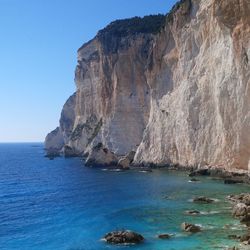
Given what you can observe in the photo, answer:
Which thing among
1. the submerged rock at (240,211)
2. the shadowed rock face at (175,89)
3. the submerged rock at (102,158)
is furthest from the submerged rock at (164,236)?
the submerged rock at (102,158)

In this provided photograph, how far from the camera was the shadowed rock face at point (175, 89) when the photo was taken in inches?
2201

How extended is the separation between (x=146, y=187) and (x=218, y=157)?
1064 cm

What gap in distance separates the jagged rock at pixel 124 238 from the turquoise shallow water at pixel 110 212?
0.58 meters

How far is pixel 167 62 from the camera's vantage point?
8119cm

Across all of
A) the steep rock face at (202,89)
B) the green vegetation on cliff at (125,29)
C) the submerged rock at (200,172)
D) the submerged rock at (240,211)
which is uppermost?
the green vegetation on cliff at (125,29)

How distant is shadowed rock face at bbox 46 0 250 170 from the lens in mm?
55906

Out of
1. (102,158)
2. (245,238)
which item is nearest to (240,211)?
(245,238)

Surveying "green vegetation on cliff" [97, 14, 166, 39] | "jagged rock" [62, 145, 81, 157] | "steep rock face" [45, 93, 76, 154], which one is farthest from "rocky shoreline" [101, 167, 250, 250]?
"steep rock face" [45, 93, 76, 154]

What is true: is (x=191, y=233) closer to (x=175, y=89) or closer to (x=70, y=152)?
(x=175, y=89)

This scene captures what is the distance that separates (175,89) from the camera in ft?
253

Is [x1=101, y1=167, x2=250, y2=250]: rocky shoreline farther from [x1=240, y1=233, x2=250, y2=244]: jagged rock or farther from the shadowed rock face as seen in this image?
the shadowed rock face

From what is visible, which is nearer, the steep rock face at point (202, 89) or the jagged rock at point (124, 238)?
the jagged rock at point (124, 238)

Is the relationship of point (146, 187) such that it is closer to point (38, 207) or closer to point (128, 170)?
point (38, 207)

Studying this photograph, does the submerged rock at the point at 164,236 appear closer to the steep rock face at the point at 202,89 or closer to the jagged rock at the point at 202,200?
the jagged rock at the point at 202,200
